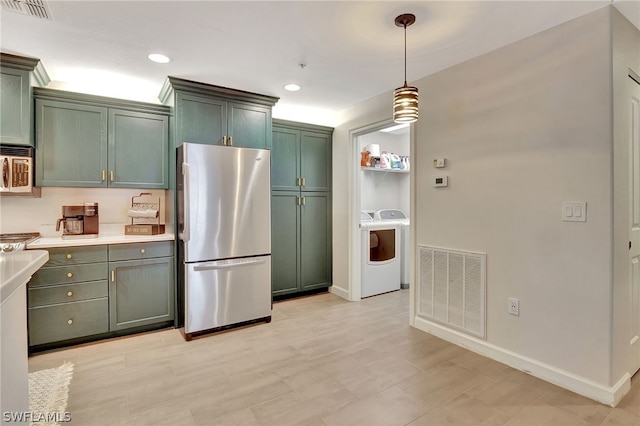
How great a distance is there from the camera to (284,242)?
404 centimetres

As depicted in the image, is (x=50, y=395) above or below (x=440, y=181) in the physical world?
below

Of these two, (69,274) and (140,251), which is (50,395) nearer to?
(69,274)

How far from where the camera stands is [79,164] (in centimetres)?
300

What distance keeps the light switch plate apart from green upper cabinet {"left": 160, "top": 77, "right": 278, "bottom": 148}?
279cm

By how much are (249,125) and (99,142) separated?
1438 mm

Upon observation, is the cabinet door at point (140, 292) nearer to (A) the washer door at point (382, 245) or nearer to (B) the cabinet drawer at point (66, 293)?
(B) the cabinet drawer at point (66, 293)

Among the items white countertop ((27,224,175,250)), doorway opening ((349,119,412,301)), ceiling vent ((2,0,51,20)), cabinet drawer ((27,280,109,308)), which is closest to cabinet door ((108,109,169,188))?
white countertop ((27,224,175,250))

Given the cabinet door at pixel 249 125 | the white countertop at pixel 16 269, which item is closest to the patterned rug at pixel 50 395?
the white countertop at pixel 16 269

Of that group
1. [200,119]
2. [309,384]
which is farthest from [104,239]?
[309,384]

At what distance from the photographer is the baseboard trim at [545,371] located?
1.99 metres

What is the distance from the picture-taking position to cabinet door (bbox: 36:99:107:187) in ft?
9.37

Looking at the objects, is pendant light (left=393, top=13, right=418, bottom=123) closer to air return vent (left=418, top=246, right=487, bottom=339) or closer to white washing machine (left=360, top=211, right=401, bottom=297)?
air return vent (left=418, top=246, right=487, bottom=339)

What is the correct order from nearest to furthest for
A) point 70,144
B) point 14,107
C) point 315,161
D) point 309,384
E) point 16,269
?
point 16,269, point 309,384, point 14,107, point 70,144, point 315,161

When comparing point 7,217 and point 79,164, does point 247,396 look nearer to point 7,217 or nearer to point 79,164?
point 79,164
